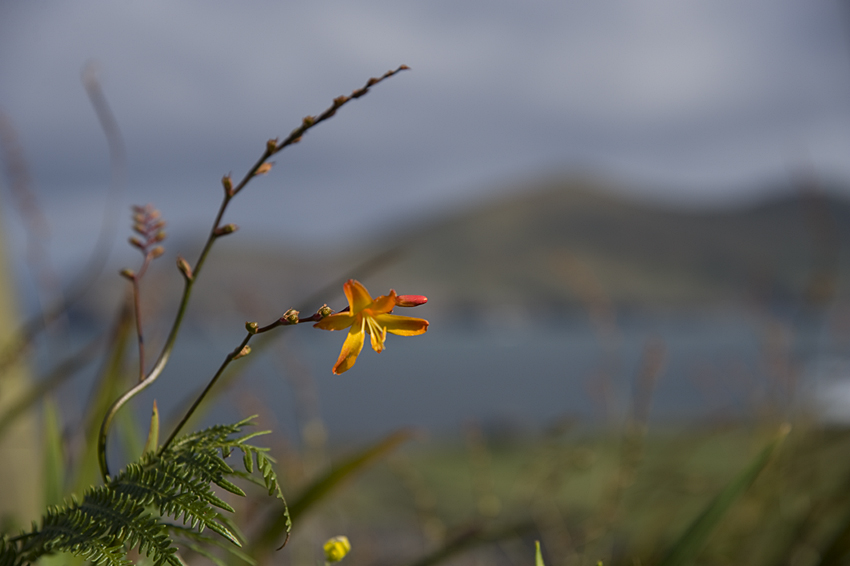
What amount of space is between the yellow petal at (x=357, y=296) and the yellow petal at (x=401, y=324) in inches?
0.8

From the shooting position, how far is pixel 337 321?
0.55 m

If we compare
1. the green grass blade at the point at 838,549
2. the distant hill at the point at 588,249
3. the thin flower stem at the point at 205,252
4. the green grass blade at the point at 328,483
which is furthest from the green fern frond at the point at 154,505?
the distant hill at the point at 588,249

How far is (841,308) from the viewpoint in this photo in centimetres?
238

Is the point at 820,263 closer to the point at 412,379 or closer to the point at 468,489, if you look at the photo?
the point at 468,489

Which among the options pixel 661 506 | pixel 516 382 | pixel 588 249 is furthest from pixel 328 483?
pixel 588 249

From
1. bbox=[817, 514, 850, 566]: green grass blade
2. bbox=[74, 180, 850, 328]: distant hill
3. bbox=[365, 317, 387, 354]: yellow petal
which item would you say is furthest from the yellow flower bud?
bbox=[74, 180, 850, 328]: distant hill

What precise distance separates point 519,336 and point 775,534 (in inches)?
4409

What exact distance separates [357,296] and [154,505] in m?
0.26

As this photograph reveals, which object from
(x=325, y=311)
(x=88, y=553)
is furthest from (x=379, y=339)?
(x=88, y=553)

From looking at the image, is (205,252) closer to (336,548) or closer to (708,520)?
(336,548)

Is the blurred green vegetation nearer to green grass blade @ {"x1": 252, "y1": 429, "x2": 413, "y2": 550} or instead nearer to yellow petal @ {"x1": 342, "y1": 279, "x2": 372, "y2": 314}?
green grass blade @ {"x1": 252, "y1": 429, "x2": 413, "y2": 550}

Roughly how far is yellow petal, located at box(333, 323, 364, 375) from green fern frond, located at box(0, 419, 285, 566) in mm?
97

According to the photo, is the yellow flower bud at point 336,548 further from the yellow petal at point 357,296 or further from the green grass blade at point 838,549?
the green grass blade at point 838,549

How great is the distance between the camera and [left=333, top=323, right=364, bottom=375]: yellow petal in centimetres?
52
